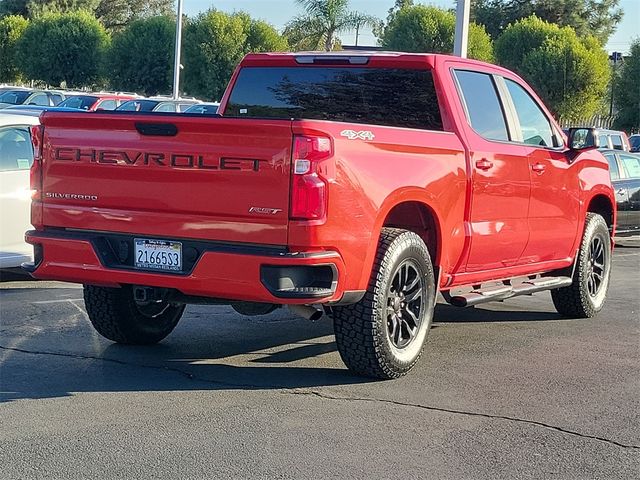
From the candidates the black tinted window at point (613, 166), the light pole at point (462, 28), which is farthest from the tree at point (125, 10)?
the light pole at point (462, 28)

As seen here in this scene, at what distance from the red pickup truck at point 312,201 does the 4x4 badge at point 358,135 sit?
0.5 inches

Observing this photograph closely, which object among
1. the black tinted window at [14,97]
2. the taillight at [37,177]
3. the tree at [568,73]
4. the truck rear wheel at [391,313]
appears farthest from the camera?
the tree at [568,73]

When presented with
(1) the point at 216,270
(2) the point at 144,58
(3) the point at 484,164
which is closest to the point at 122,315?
(1) the point at 216,270

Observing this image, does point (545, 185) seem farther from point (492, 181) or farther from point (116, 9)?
point (116, 9)

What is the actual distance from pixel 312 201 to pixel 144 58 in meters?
43.5

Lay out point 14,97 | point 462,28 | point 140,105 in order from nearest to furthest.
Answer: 1. point 462,28
2. point 140,105
3. point 14,97

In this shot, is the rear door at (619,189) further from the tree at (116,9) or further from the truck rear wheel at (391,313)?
the tree at (116,9)

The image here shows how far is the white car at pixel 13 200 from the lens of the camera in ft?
30.8

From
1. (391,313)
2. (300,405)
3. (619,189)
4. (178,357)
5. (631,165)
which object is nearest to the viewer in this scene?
(300,405)

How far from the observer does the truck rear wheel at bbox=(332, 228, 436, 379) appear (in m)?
6.11

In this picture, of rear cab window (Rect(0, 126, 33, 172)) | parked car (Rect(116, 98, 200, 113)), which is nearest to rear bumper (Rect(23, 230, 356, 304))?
rear cab window (Rect(0, 126, 33, 172))

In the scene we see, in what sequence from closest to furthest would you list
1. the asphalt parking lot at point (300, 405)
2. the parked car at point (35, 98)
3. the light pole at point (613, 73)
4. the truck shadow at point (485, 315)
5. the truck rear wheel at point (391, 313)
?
the asphalt parking lot at point (300, 405)
the truck rear wheel at point (391, 313)
the truck shadow at point (485, 315)
the parked car at point (35, 98)
the light pole at point (613, 73)

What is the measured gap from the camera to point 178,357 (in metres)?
6.98

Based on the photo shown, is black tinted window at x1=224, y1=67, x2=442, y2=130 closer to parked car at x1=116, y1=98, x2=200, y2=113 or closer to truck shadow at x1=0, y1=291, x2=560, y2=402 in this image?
truck shadow at x1=0, y1=291, x2=560, y2=402
